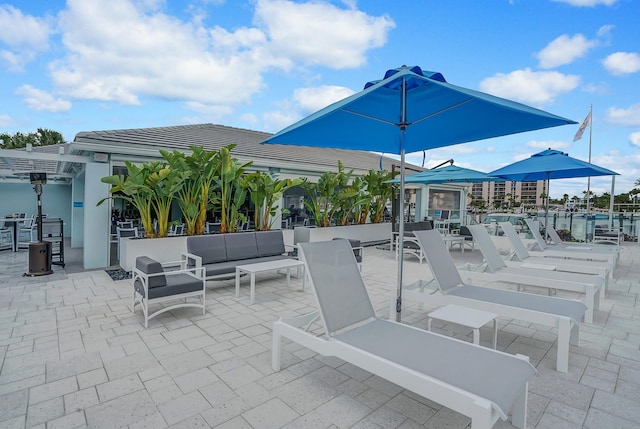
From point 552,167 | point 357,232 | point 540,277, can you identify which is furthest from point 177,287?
point 357,232

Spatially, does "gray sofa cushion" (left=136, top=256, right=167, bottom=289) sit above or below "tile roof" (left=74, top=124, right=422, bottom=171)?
below

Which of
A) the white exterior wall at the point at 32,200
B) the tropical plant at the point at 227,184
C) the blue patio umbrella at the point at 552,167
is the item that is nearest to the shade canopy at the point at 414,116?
the tropical plant at the point at 227,184

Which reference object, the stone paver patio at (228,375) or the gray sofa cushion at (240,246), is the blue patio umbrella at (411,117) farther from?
the gray sofa cushion at (240,246)

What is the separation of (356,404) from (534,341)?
2.66 metres

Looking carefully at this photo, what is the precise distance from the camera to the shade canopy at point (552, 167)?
24.2 ft

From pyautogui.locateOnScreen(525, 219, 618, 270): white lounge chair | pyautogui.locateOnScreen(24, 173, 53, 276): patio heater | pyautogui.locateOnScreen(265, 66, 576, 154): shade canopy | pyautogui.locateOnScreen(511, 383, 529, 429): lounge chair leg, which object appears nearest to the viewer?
pyautogui.locateOnScreen(511, 383, 529, 429): lounge chair leg

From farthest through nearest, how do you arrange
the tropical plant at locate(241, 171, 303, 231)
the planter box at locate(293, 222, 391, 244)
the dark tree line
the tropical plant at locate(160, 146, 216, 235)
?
the dark tree line < the planter box at locate(293, 222, 391, 244) < the tropical plant at locate(241, 171, 303, 231) < the tropical plant at locate(160, 146, 216, 235)

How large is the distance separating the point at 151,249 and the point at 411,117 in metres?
6.28

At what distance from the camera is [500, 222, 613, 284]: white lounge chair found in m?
5.77

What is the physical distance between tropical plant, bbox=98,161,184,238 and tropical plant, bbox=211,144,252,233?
102cm

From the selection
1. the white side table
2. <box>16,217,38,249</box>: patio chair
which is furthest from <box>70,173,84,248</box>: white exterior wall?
the white side table

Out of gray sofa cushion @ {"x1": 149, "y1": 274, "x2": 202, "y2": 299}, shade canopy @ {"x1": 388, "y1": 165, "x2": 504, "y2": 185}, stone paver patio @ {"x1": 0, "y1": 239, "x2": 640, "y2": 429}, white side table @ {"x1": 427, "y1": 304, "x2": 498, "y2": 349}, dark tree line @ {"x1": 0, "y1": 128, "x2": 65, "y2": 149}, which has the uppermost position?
dark tree line @ {"x1": 0, "y1": 128, "x2": 65, "y2": 149}

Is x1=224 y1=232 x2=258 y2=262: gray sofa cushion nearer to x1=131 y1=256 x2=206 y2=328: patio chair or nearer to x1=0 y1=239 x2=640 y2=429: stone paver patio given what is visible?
x1=0 y1=239 x2=640 y2=429: stone paver patio

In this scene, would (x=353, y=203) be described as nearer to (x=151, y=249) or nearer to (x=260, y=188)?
(x=260, y=188)
